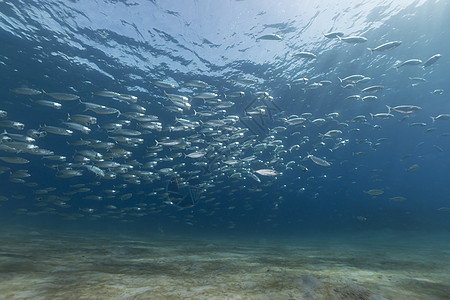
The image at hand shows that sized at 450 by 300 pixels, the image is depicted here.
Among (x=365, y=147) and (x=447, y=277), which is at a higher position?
(x=365, y=147)

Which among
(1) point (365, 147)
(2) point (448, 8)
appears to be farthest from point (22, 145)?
(1) point (365, 147)

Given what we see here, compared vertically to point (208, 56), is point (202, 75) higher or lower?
lower

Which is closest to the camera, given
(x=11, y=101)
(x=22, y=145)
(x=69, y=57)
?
(x=22, y=145)

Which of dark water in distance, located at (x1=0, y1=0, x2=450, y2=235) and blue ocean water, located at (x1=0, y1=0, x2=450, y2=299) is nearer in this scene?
blue ocean water, located at (x1=0, y1=0, x2=450, y2=299)

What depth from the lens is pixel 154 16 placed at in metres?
16.1

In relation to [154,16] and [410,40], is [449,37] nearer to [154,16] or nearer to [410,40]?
→ [410,40]

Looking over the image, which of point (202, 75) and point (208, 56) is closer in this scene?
point (208, 56)

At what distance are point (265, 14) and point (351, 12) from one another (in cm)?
619

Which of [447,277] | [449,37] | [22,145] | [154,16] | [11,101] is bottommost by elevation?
[447,277]

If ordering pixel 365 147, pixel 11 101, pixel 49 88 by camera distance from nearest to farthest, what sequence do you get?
pixel 49 88 < pixel 11 101 < pixel 365 147

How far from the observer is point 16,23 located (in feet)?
49.6

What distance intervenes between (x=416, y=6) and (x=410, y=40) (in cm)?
368

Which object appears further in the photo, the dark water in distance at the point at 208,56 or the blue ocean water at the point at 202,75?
the dark water in distance at the point at 208,56

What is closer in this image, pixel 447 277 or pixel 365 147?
pixel 447 277
